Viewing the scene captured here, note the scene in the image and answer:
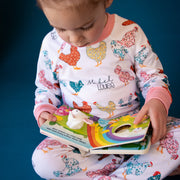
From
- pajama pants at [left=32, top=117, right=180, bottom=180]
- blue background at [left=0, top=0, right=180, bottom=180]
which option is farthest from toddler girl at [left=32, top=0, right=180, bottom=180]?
blue background at [left=0, top=0, right=180, bottom=180]

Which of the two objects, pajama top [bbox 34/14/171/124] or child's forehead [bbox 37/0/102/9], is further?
pajama top [bbox 34/14/171/124]

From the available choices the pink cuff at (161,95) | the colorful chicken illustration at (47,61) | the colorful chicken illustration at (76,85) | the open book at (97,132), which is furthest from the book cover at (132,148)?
the colorful chicken illustration at (47,61)

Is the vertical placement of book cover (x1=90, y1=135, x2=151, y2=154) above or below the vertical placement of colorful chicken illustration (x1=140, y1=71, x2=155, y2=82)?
below

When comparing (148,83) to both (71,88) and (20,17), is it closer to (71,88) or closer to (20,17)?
(71,88)

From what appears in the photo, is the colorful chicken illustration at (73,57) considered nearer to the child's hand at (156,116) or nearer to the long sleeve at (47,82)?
the long sleeve at (47,82)

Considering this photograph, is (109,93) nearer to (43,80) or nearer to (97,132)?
(97,132)

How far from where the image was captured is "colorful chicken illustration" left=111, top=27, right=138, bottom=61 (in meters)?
0.80

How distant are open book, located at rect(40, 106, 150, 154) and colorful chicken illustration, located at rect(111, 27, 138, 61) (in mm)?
194

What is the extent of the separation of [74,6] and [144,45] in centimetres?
29

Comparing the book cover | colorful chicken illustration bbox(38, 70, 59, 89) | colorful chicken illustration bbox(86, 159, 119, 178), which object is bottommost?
colorful chicken illustration bbox(86, 159, 119, 178)

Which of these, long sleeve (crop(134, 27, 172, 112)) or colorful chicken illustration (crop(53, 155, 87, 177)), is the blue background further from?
long sleeve (crop(134, 27, 172, 112))

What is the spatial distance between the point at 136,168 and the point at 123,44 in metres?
0.36

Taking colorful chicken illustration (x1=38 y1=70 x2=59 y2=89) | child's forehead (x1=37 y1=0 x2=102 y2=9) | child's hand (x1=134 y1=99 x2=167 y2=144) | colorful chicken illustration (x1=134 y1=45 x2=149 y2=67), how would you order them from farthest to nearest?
colorful chicken illustration (x1=38 y1=70 x2=59 y2=89)
colorful chicken illustration (x1=134 y1=45 x2=149 y2=67)
child's hand (x1=134 y1=99 x2=167 y2=144)
child's forehead (x1=37 y1=0 x2=102 y2=9)

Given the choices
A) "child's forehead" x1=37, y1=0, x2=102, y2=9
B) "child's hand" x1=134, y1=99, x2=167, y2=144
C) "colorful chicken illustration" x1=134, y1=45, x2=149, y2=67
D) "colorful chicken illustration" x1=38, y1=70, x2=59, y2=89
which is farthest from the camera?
"colorful chicken illustration" x1=38, y1=70, x2=59, y2=89
